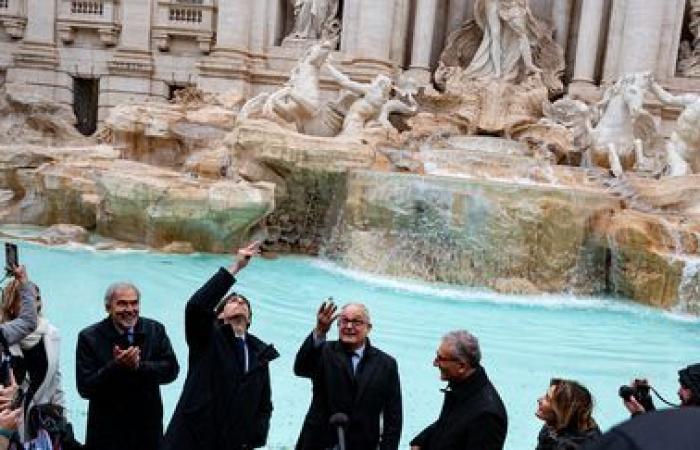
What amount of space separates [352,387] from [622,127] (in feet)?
35.7

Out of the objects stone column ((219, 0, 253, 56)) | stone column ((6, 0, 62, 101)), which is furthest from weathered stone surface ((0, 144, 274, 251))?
stone column ((6, 0, 62, 101))

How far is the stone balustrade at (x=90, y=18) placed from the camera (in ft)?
53.3

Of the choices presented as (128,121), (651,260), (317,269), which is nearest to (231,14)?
(128,121)

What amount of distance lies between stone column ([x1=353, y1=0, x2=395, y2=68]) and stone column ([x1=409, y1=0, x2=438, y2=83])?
67 cm

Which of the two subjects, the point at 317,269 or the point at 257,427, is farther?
the point at 317,269

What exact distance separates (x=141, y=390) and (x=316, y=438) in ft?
2.33

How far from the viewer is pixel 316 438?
8.83ft

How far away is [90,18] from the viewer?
16.3 meters

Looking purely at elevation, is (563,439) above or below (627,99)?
below

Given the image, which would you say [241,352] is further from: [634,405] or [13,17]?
[13,17]

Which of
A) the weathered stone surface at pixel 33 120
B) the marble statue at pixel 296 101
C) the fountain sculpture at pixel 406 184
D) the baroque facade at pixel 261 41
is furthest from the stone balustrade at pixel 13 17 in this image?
the marble statue at pixel 296 101

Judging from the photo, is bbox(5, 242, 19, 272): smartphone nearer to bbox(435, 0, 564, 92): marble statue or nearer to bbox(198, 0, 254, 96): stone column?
bbox(198, 0, 254, 96): stone column

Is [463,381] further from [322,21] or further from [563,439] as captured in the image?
[322,21]

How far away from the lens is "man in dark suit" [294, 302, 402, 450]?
8.61ft
